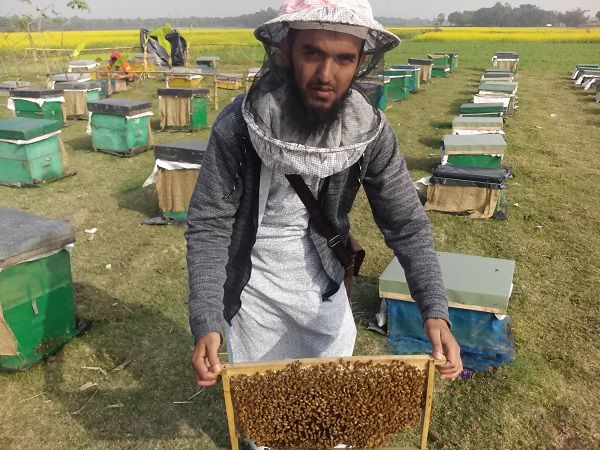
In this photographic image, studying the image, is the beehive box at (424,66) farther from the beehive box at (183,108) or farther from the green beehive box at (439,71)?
the beehive box at (183,108)

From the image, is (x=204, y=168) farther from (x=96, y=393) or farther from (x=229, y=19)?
(x=229, y=19)

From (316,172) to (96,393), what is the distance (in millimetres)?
2488

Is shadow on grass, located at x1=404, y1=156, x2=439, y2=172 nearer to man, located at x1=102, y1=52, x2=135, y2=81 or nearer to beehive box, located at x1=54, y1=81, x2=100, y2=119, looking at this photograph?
beehive box, located at x1=54, y1=81, x2=100, y2=119

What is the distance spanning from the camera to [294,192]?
1810mm

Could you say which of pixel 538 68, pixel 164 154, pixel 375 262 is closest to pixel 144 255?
pixel 164 154

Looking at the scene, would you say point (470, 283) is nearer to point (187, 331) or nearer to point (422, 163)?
point (187, 331)

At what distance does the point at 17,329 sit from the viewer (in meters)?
3.20

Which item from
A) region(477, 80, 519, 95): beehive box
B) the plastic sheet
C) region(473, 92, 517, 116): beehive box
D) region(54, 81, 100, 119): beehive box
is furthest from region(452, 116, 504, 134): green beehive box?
region(54, 81, 100, 119): beehive box

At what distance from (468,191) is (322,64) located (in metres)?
5.11

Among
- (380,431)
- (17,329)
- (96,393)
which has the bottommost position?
(96,393)

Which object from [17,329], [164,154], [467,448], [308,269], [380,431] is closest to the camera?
[380,431]

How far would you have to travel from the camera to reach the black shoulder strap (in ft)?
5.82

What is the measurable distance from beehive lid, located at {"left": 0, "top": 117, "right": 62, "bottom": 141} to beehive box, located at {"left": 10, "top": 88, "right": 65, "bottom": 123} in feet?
10.1

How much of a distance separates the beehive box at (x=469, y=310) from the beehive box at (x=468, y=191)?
263 cm
